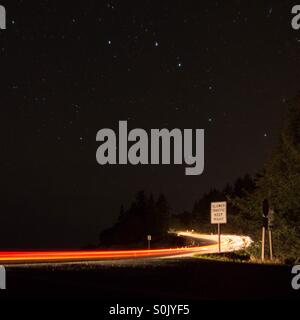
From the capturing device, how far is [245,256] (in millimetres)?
29781

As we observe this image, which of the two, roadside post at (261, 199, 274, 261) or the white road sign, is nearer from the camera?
roadside post at (261, 199, 274, 261)

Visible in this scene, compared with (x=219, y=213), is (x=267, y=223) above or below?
below

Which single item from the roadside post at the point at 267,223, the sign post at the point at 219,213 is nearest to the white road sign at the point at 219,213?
the sign post at the point at 219,213

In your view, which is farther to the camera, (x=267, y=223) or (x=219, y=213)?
(x=219, y=213)

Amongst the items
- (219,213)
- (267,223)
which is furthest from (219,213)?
(267,223)

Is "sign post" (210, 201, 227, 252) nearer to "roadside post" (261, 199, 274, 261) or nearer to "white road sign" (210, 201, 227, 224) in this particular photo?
"white road sign" (210, 201, 227, 224)

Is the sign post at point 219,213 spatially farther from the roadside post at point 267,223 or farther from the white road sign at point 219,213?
the roadside post at point 267,223

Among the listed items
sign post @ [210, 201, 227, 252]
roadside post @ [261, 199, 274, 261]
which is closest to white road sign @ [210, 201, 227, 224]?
sign post @ [210, 201, 227, 252]

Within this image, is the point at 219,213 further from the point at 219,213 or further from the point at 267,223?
the point at 267,223
